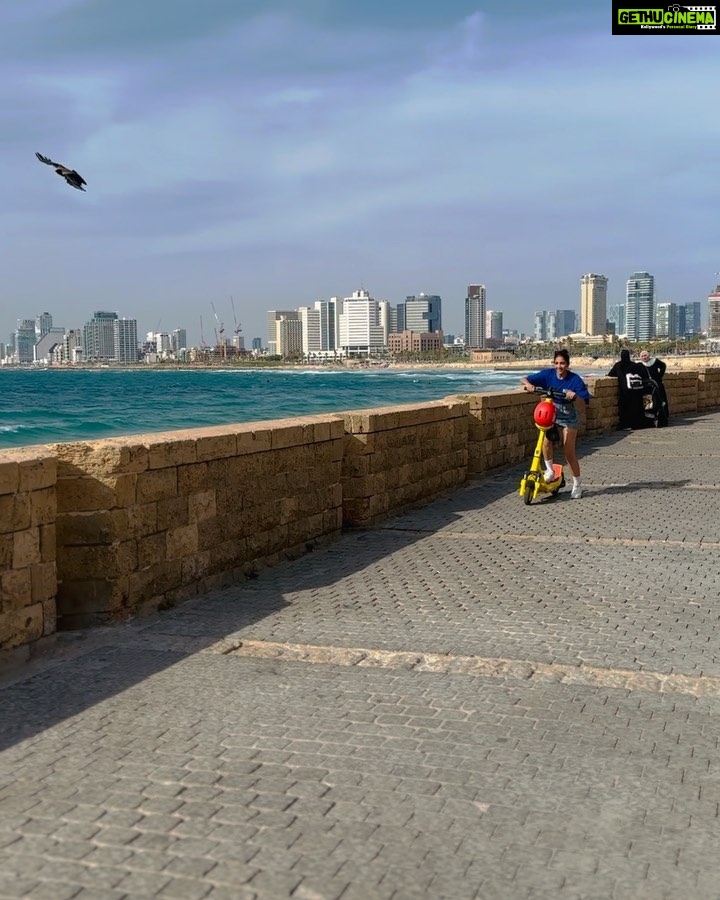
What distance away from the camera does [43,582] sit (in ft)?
18.4

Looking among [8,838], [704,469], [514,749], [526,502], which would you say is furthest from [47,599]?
[704,469]

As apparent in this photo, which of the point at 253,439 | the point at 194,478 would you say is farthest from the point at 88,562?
the point at 253,439

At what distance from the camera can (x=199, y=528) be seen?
22.8ft

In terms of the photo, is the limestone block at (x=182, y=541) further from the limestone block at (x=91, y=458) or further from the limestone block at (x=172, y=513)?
the limestone block at (x=91, y=458)

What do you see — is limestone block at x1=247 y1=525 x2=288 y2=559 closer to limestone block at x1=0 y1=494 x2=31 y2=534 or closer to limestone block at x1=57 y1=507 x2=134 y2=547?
limestone block at x1=57 y1=507 x2=134 y2=547

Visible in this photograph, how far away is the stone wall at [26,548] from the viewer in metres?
5.32

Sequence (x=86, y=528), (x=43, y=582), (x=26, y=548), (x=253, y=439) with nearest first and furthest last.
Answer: (x=26, y=548) → (x=43, y=582) → (x=86, y=528) → (x=253, y=439)

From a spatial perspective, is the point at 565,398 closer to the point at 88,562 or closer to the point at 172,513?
the point at 172,513

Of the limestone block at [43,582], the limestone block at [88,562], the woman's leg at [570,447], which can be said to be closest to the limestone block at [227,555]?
the limestone block at [88,562]

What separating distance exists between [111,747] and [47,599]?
1.70 m

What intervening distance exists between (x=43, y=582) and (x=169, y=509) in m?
→ 1.19

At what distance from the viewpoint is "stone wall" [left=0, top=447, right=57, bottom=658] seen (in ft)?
17.5

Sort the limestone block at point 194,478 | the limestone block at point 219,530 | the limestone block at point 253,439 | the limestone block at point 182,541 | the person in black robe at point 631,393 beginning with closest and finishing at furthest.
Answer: the limestone block at point 182,541 < the limestone block at point 194,478 < the limestone block at point 219,530 < the limestone block at point 253,439 < the person in black robe at point 631,393

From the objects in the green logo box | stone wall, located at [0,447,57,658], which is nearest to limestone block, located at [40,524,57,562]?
stone wall, located at [0,447,57,658]
